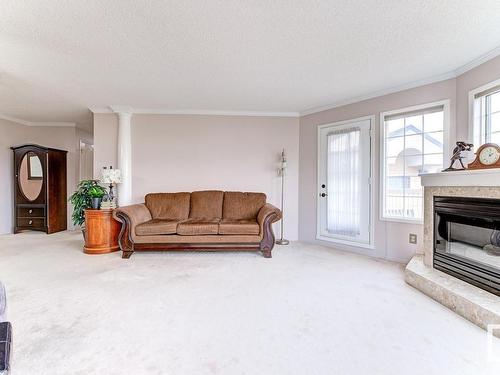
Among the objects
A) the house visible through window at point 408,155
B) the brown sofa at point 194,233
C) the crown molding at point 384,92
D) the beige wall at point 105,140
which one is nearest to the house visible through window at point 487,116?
the house visible through window at point 408,155

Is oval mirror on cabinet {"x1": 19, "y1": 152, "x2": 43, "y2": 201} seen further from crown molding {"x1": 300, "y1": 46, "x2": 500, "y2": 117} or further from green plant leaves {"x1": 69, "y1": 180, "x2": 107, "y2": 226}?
crown molding {"x1": 300, "y1": 46, "x2": 500, "y2": 117}

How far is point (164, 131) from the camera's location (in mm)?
4570

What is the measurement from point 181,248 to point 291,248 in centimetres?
173

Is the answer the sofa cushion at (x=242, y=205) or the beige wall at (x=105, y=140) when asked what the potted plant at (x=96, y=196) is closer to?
the beige wall at (x=105, y=140)

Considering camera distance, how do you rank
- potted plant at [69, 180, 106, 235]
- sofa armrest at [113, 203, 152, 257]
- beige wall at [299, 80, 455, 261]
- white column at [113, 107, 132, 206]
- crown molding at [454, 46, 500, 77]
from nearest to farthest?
crown molding at [454, 46, 500, 77] → beige wall at [299, 80, 455, 261] → sofa armrest at [113, 203, 152, 257] → potted plant at [69, 180, 106, 235] → white column at [113, 107, 132, 206]

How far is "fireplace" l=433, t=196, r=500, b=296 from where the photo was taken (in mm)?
2084

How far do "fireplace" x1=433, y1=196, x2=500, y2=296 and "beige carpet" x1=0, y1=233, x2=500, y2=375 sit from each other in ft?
1.41

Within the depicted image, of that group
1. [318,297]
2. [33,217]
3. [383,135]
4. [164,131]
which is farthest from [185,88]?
[33,217]

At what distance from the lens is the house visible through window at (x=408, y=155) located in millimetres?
3145

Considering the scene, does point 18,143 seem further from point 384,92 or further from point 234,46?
point 384,92

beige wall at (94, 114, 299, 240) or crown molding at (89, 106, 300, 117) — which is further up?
crown molding at (89, 106, 300, 117)

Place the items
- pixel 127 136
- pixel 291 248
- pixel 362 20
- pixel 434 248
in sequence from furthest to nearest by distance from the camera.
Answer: pixel 127 136 → pixel 291 248 → pixel 434 248 → pixel 362 20

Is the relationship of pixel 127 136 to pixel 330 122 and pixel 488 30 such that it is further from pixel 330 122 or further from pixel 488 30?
pixel 488 30

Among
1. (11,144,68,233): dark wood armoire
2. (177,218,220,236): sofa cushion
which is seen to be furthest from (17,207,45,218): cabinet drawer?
(177,218,220,236): sofa cushion
